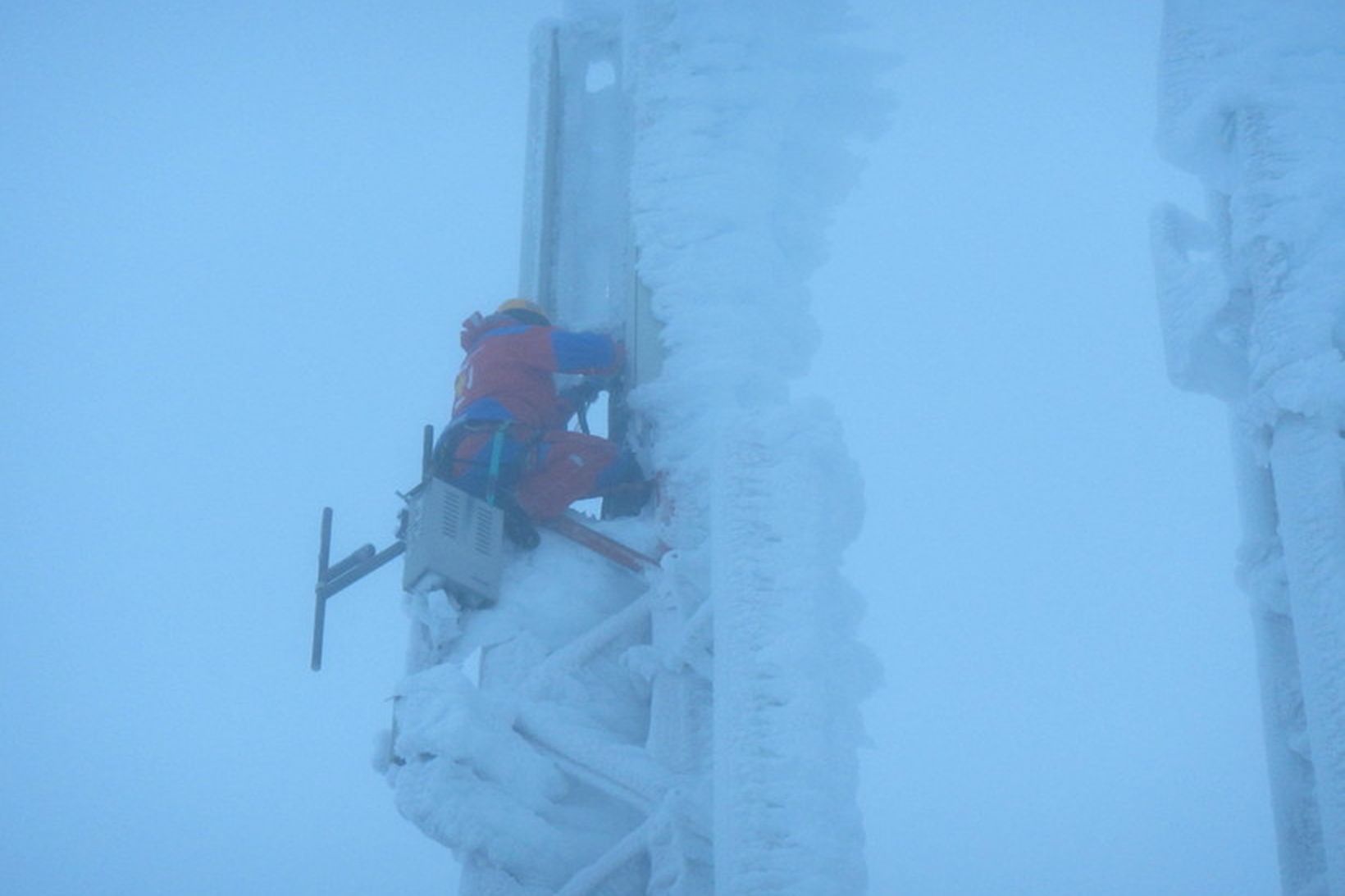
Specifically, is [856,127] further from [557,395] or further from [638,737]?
[638,737]

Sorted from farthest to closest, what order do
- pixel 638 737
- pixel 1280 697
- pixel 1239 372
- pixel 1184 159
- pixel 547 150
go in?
pixel 547 150 → pixel 638 737 → pixel 1184 159 → pixel 1239 372 → pixel 1280 697

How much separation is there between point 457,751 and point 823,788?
1.18m

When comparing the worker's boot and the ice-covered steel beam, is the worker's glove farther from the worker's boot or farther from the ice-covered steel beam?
the worker's boot

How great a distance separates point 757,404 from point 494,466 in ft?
3.25

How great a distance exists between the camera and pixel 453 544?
18.6 ft

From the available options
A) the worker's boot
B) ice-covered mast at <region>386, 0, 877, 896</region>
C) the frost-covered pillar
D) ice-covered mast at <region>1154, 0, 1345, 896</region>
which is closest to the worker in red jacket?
the worker's boot

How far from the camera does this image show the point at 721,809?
459cm

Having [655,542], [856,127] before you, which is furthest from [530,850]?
[856,127]

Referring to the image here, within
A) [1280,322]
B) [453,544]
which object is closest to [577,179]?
[453,544]

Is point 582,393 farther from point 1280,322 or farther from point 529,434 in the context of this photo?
point 1280,322

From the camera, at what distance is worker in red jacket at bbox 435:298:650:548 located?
19.6 ft

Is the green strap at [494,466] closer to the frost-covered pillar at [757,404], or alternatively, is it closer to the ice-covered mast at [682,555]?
the ice-covered mast at [682,555]

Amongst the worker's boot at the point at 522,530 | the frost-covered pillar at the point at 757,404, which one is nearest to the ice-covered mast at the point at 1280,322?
the frost-covered pillar at the point at 757,404

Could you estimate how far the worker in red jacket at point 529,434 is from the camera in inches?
235
